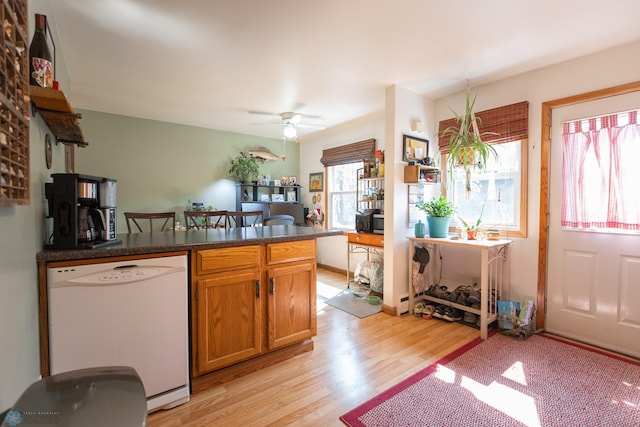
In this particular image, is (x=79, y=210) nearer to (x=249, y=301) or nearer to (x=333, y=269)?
(x=249, y=301)

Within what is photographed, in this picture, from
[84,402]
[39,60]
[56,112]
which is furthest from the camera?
[56,112]

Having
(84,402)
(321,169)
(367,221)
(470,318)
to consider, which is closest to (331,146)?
(321,169)

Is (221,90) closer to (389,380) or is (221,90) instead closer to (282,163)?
(282,163)

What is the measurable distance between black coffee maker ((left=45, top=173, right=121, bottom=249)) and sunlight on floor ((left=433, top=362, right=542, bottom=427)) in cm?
229

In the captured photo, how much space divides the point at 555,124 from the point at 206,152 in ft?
14.8

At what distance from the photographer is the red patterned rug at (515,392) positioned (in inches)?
62.5

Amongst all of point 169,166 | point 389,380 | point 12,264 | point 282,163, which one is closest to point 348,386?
point 389,380

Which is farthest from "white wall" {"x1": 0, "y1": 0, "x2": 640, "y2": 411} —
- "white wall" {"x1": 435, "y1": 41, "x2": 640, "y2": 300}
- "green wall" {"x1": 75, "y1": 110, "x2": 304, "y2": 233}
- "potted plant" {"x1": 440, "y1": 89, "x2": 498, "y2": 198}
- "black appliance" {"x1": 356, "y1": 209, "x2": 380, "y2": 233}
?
"black appliance" {"x1": 356, "y1": 209, "x2": 380, "y2": 233}

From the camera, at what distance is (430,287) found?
3.32m

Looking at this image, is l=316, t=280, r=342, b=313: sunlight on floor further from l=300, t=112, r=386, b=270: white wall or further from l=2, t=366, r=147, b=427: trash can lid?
l=2, t=366, r=147, b=427: trash can lid

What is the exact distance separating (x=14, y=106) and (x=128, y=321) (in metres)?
1.11

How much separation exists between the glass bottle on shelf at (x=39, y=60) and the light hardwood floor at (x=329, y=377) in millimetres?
1741

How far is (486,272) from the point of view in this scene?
8.34ft

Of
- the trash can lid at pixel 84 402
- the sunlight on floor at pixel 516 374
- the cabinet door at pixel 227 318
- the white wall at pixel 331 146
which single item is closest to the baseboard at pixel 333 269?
the white wall at pixel 331 146
